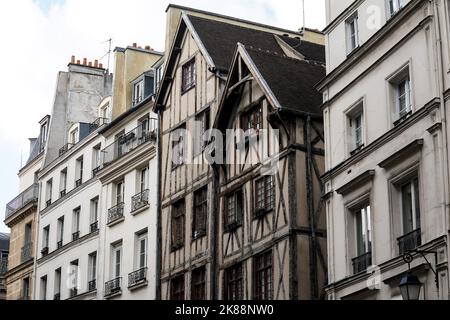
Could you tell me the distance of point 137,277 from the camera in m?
33.1

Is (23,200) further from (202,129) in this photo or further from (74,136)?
(202,129)

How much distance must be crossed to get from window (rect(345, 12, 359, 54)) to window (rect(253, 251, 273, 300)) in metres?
5.66

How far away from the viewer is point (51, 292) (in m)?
40.4

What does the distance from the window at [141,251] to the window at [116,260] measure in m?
1.43

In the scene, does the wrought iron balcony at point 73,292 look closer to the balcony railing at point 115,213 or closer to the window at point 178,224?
the balcony railing at point 115,213

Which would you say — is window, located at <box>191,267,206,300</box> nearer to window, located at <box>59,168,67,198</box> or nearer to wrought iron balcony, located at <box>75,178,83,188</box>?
wrought iron balcony, located at <box>75,178,83,188</box>

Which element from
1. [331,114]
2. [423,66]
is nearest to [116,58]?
[331,114]

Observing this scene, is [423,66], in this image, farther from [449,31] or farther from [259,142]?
[259,142]

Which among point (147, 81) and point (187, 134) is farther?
point (147, 81)

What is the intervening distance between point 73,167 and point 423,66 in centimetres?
2282

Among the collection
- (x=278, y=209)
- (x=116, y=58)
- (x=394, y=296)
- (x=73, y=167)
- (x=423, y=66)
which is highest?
(x=116, y=58)

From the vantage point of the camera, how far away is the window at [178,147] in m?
31.7

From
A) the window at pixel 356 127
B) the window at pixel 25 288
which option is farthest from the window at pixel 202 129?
the window at pixel 25 288

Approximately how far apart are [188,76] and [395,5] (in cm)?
1121
